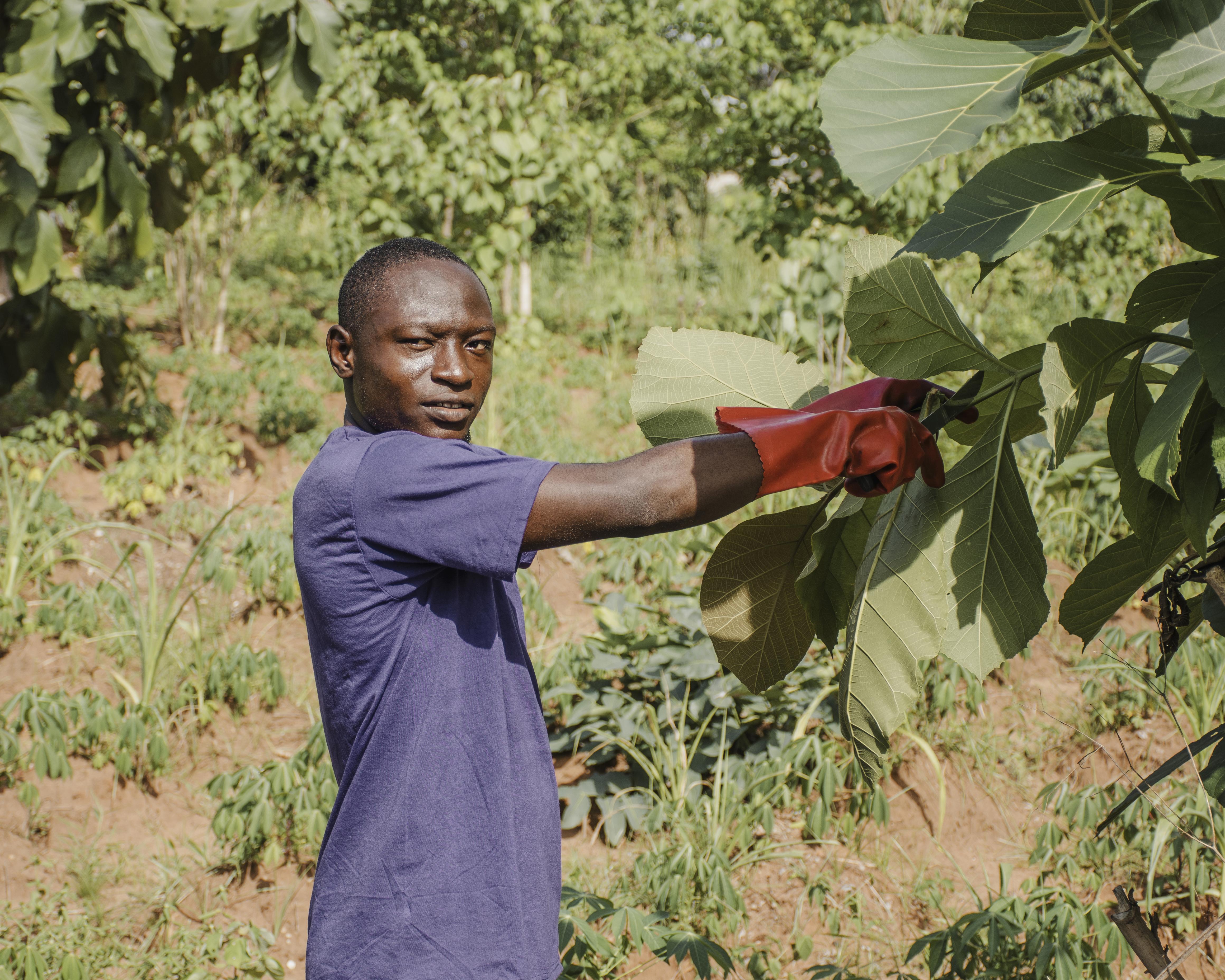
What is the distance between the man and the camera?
3.42 ft

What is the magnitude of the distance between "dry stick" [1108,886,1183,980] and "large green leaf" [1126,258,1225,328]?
651mm

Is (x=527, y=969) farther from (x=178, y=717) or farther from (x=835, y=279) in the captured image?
(x=835, y=279)

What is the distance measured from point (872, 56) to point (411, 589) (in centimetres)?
71

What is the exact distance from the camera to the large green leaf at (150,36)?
11.7 ft

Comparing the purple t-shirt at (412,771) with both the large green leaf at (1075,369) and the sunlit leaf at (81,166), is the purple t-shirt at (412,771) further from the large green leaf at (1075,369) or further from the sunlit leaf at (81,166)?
the sunlit leaf at (81,166)

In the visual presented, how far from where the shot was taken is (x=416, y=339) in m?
1.17

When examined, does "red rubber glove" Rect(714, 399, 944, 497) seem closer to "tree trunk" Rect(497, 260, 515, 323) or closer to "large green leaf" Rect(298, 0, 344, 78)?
"large green leaf" Rect(298, 0, 344, 78)

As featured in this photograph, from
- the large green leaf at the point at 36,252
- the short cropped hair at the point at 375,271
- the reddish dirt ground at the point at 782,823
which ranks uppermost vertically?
the large green leaf at the point at 36,252

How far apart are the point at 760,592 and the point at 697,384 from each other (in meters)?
0.24

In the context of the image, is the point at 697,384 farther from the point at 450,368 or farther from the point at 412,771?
the point at 412,771

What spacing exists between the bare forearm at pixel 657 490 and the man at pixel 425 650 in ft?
0.06

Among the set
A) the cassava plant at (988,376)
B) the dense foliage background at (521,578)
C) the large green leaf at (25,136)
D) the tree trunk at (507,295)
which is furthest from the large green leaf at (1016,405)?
the tree trunk at (507,295)

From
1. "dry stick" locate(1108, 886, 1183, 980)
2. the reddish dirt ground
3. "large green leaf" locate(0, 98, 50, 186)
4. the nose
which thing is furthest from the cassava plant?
"large green leaf" locate(0, 98, 50, 186)

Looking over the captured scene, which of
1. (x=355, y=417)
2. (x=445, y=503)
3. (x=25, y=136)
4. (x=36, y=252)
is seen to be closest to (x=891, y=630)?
(x=445, y=503)
